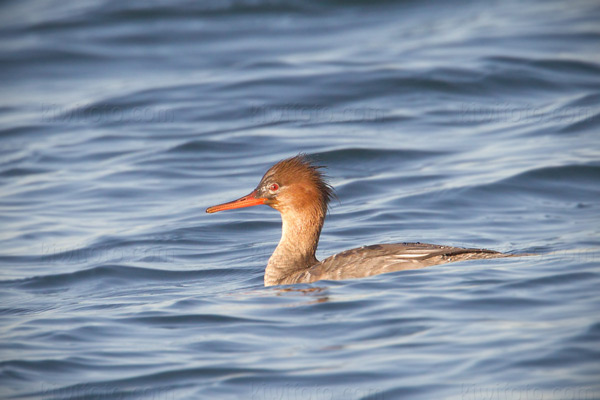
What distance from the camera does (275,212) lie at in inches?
449

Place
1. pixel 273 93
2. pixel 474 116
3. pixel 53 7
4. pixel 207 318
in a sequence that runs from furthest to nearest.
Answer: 1. pixel 53 7
2. pixel 273 93
3. pixel 474 116
4. pixel 207 318

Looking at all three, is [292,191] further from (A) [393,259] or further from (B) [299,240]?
(A) [393,259]

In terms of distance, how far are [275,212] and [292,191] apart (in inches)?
119

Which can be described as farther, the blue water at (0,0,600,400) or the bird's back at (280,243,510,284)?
the bird's back at (280,243,510,284)

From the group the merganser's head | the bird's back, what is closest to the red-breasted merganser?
the merganser's head

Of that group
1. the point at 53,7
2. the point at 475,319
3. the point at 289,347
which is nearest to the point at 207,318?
the point at 289,347

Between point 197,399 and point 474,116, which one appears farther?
point 474,116

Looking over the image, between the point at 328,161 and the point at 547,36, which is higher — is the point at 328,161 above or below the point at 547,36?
below

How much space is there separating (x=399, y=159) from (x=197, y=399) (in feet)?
25.5

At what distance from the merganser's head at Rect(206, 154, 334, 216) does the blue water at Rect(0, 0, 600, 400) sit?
809 millimetres

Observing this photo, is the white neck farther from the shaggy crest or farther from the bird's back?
the bird's back

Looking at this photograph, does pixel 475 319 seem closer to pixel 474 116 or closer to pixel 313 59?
pixel 474 116

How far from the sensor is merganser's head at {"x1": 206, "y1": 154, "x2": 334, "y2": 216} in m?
8.38

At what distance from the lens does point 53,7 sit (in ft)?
71.2
